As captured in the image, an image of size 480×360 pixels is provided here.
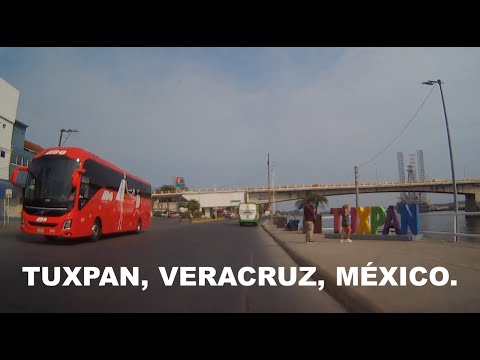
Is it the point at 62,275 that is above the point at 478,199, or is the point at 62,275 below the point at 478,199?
below

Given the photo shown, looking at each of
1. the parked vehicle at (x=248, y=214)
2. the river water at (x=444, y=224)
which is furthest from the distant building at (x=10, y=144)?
the river water at (x=444, y=224)

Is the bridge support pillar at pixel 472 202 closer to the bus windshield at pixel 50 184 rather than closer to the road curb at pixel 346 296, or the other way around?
the road curb at pixel 346 296

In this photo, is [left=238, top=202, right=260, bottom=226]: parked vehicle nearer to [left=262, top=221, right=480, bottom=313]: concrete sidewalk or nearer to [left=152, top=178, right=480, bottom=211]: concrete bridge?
[left=152, top=178, right=480, bottom=211]: concrete bridge

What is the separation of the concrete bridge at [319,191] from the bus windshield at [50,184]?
45.6 meters

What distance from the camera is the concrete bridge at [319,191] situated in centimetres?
5390

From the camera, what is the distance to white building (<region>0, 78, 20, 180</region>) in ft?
109

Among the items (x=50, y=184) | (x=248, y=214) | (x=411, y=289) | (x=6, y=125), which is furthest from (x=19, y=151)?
(x=411, y=289)

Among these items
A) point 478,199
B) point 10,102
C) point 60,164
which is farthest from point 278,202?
point 60,164

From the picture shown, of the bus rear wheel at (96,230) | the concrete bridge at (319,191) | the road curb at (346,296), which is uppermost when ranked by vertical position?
the concrete bridge at (319,191)

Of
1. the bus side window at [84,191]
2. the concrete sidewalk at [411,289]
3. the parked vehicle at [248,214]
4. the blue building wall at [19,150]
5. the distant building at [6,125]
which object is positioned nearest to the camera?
the concrete sidewalk at [411,289]

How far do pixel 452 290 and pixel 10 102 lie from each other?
1558 inches

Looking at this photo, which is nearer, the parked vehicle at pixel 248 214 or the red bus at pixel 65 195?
the red bus at pixel 65 195
